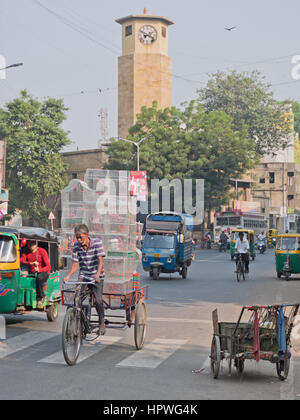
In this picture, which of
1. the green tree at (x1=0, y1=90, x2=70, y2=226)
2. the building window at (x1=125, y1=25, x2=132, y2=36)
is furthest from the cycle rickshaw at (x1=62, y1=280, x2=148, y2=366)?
the building window at (x1=125, y1=25, x2=132, y2=36)

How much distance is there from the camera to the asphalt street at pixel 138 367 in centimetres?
752

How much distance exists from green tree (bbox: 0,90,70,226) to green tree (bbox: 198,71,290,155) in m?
25.5

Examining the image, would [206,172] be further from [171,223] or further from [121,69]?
[171,223]

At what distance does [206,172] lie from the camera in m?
63.8

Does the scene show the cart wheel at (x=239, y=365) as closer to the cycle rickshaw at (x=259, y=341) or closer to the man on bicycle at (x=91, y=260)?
the cycle rickshaw at (x=259, y=341)

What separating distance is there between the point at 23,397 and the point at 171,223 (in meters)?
22.2

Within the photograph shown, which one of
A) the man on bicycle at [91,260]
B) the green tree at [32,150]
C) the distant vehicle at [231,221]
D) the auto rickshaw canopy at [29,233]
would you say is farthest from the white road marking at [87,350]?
the green tree at [32,150]

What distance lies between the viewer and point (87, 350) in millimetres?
10469

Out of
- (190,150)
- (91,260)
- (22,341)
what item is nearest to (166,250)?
(22,341)

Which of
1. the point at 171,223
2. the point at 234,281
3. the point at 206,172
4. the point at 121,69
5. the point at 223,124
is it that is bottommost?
the point at 234,281

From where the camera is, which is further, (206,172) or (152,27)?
(152,27)

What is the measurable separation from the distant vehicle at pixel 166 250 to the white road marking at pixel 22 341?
48.4 ft
